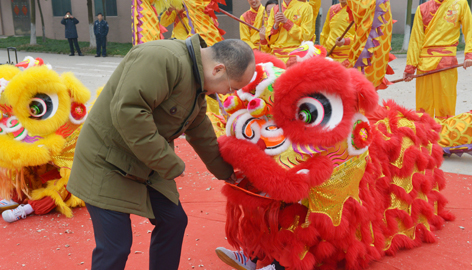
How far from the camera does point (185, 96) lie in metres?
1.80

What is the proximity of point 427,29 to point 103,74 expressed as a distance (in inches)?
344

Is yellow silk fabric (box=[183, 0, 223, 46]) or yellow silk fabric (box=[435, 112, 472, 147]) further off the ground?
yellow silk fabric (box=[183, 0, 223, 46])

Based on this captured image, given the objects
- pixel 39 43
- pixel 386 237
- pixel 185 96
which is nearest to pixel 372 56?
pixel 386 237

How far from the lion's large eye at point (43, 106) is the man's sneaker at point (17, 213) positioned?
2.36ft

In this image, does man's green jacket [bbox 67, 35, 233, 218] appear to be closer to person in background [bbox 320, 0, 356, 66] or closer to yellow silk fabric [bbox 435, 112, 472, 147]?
yellow silk fabric [bbox 435, 112, 472, 147]

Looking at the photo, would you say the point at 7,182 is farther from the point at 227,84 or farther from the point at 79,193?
the point at 227,84

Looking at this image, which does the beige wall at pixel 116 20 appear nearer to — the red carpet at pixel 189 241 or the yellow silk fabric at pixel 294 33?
the yellow silk fabric at pixel 294 33

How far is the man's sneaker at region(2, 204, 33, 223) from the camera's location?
321 centimetres

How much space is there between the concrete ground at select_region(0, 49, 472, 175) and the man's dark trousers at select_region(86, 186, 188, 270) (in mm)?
3230

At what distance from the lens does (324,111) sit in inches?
81.7

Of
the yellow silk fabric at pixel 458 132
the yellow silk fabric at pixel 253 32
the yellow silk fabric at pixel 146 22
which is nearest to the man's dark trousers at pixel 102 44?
the yellow silk fabric at pixel 253 32

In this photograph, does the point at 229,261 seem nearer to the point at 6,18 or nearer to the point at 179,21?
the point at 179,21

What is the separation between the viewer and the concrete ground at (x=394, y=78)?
4520 mm

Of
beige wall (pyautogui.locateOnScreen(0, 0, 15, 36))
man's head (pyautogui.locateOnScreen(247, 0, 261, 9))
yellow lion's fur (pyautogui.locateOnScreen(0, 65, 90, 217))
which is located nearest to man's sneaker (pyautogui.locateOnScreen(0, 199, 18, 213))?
yellow lion's fur (pyautogui.locateOnScreen(0, 65, 90, 217))
